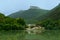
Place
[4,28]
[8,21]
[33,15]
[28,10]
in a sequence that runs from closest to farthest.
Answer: [4,28]
[8,21]
[33,15]
[28,10]

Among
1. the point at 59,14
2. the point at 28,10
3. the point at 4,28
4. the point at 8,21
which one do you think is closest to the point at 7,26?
the point at 4,28

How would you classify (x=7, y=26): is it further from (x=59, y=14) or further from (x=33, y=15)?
(x=33, y=15)

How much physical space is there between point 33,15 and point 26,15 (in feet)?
16.4

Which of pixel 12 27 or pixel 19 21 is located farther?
pixel 19 21

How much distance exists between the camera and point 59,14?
126 meters

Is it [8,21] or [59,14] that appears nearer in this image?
[8,21]

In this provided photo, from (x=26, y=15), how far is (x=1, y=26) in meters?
115

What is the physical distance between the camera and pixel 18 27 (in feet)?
225

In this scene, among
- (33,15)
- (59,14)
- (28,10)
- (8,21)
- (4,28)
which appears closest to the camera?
(4,28)

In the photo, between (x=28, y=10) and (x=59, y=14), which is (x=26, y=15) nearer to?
(x=28, y=10)

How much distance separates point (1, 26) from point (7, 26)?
2005mm

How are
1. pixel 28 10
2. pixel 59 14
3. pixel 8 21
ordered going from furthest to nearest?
1. pixel 28 10
2. pixel 59 14
3. pixel 8 21

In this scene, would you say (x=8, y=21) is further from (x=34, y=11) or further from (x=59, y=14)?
(x=34, y=11)

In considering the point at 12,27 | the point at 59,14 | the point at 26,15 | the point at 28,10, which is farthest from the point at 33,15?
the point at 12,27
